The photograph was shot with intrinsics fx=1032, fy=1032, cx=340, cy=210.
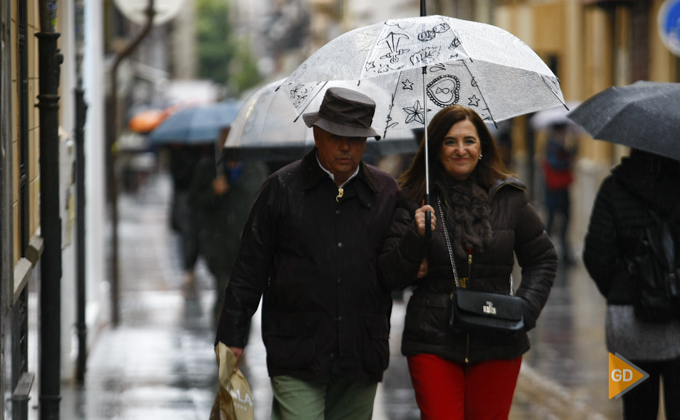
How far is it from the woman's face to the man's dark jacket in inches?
13.8

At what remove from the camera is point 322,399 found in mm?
4250

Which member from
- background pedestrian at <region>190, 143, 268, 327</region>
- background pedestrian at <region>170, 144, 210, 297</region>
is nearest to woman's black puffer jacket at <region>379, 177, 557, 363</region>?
background pedestrian at <region>190, 143, 268, 327</region>

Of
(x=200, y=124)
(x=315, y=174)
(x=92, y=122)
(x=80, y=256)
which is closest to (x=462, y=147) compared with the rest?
(x=315, y=174)

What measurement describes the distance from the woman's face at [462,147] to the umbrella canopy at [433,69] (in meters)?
0.20

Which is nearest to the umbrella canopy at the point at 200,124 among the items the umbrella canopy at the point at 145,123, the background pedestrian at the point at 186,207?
the background pedestrian at the point at 186,207

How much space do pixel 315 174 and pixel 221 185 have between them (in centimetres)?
445

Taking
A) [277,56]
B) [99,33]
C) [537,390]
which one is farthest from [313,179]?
[277,56]

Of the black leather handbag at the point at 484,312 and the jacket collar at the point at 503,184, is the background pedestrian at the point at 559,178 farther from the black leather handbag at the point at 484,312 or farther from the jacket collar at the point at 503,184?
the black leather handbag at the point at 484,312

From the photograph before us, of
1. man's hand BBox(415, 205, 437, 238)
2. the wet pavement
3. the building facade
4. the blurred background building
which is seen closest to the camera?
the building facade

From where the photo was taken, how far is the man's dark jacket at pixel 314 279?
163 inches

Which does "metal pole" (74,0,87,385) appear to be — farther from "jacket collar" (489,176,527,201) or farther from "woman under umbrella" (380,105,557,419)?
"jacket collar" (489,176,527,201)

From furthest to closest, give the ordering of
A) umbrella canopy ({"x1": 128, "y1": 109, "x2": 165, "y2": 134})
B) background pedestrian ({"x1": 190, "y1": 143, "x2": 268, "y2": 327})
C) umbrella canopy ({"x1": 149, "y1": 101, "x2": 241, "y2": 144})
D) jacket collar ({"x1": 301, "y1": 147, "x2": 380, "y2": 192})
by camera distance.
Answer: umbrella canopy ({"x1": 128, "y1": 109, "x2": 165, "y2": 134})
umbrella canopy ({"x1": 149, "y1": 101, "x2": 241, "y2": 144})
background pedestrian ({"x1": 190, "y1": 143, "x2": 268, "y2": 327})
jacket collar ({"x1": 301, "y1": 147, "x2": 380, "y2": 192})

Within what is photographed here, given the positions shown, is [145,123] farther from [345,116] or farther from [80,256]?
Result: [345,116]

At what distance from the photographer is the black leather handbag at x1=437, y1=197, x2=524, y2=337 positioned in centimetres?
412
